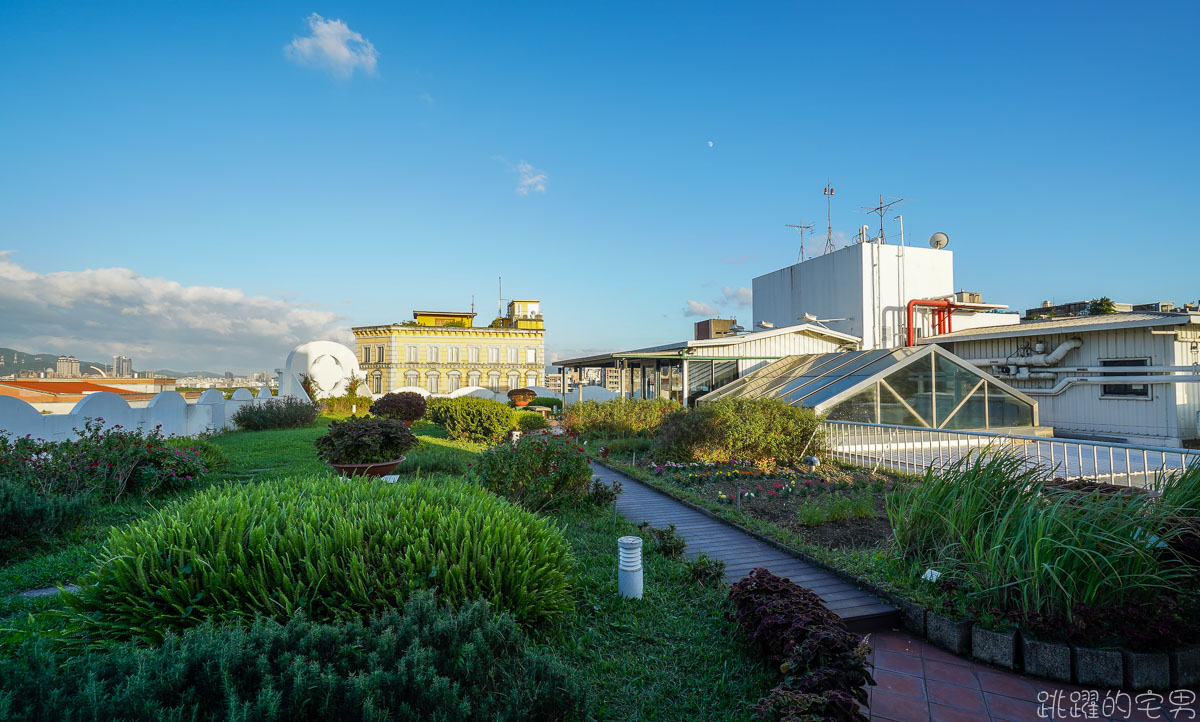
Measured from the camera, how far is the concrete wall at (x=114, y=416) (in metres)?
7.79

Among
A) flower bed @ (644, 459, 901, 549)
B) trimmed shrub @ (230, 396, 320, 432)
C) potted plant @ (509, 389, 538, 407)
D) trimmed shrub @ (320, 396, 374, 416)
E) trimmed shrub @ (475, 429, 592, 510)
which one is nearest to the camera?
flower bed @ (644, 459, 901, 549)

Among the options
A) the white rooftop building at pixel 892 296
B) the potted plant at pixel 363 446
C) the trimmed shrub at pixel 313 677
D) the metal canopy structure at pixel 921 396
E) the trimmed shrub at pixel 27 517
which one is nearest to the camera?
the trimmed shrub at pixel 313 677

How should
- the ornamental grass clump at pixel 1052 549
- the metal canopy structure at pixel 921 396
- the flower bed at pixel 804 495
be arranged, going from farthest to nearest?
the metal canopy structure at pixel 921 396 < the flower bed at pixel 804 495 < the ornamental grass clump at pixel 1052 549

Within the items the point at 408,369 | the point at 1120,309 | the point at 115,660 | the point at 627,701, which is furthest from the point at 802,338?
the point at 408,369

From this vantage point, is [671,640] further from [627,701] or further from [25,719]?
[25,719]

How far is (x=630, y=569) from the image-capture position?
4227 millimetres

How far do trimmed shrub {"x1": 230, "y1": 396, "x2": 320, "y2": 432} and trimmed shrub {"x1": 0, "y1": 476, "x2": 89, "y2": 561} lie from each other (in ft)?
40.2

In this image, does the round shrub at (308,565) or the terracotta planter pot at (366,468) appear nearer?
the round shrub at (308,565)

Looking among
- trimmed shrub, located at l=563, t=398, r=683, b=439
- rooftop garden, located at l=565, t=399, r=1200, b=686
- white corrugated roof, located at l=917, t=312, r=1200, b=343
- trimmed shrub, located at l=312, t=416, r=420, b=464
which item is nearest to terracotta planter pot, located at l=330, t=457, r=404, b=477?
trimmed shrub, located at l=312, t=416, r=420, b=464

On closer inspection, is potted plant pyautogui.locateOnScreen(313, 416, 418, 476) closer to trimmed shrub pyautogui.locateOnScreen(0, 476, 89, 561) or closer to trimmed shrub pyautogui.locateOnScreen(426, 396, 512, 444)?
trimmed shrub pyautogui.locateOnScreen(0, 476, 89, 561)

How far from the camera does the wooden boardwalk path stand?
13.1 ft

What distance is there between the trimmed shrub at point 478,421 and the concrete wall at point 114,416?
234 inches

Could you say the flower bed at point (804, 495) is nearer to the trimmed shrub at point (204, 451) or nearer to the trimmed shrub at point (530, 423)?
the trimmed shrub at point (530, 423)

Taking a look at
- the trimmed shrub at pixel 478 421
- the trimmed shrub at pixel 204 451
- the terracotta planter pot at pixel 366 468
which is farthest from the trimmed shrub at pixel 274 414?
the terracotta planter pot at pixel 366 468
